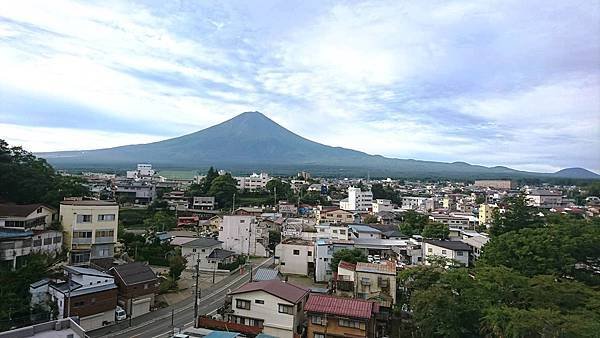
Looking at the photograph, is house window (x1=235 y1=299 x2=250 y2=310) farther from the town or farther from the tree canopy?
the tree canopy

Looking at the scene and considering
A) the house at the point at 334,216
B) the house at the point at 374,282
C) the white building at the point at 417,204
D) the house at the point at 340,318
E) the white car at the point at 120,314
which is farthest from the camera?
the white building at the point at 417,204

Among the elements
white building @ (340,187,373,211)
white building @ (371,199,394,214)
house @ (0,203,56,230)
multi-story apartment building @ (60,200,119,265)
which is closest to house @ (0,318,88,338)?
multi-story apartment building @ (60,200,119,265)

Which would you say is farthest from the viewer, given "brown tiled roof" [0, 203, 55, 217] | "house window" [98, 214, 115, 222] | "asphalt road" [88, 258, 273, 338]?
"house window" [98, 214, 115, 222]

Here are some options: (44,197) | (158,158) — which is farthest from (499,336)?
(158,158)

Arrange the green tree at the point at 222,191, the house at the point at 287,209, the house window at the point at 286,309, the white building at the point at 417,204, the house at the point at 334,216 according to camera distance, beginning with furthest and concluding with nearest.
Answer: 1. the white building at the point at 417,204
2. the green tree at the point at 222,191
3. the house at the point at 287,209
4. the house at the point at 334,216
5. the house window at the point at 286,309

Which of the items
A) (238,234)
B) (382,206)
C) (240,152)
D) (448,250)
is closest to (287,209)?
(382,206)

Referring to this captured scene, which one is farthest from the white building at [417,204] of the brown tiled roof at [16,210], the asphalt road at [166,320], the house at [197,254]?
the brown tiled roof at [16,210]

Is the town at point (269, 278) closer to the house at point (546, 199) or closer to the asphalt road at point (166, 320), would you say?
the asphalt road at point (166, 320)

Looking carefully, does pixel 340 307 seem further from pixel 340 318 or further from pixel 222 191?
pixel 222 191
